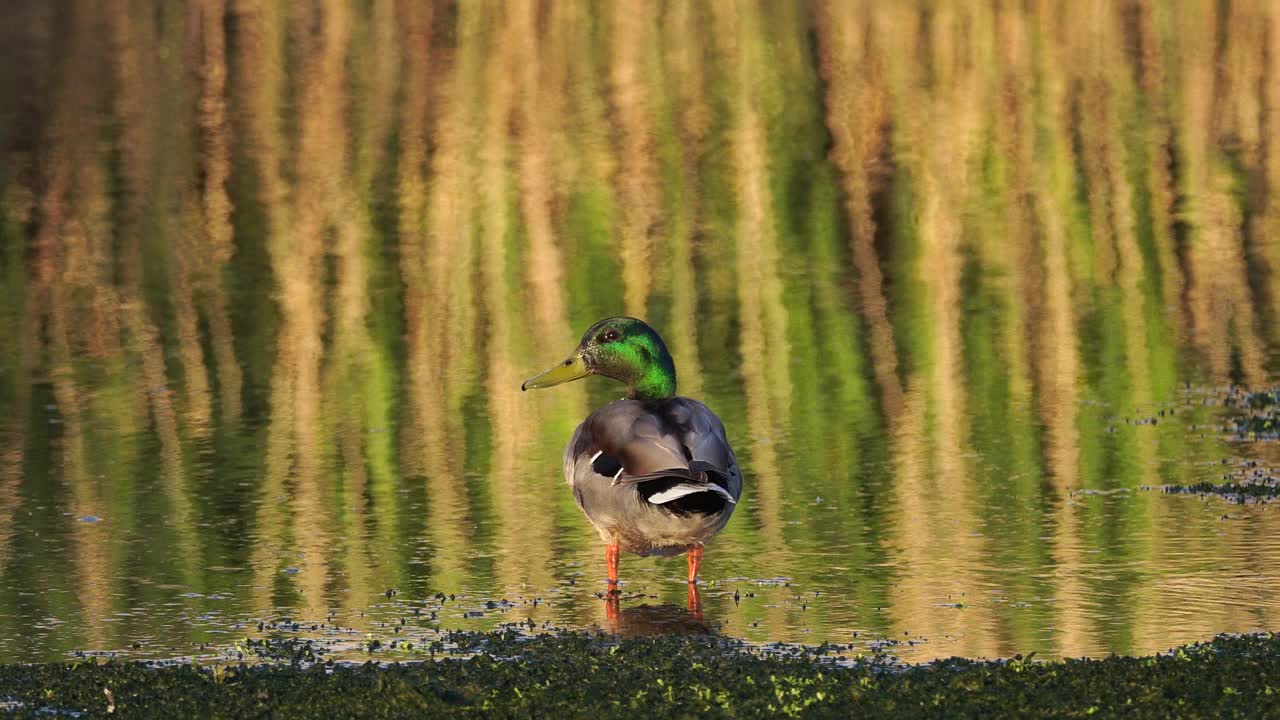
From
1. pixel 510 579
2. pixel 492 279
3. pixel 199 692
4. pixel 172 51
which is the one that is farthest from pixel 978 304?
pixel 172 51

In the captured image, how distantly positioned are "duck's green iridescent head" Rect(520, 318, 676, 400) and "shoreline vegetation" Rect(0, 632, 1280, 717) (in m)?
1.68

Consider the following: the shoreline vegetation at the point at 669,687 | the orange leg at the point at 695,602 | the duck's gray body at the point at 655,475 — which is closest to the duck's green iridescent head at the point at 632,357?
the duck's gray body at the point at 655,475

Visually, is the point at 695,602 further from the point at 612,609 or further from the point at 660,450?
the point at 660,450

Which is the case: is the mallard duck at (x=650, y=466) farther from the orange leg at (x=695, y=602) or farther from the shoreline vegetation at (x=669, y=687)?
the shoreline vegetation at (x=669, y=687)

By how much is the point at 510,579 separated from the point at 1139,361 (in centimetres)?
508

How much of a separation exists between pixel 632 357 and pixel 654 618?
110 centimetres

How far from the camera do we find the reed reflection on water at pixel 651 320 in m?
8.40

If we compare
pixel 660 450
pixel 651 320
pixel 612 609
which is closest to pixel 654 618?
pixel 612 609

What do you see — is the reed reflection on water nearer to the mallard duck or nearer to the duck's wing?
the mallard duck

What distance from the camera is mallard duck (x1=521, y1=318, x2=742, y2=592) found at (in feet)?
25.0

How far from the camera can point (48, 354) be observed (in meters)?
13.0

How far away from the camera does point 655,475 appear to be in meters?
7.61

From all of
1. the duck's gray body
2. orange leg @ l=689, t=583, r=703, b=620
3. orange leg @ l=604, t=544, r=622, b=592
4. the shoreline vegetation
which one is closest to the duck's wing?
the duck's gray body

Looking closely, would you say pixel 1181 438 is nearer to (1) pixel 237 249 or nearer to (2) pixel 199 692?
(2) pixel 199 692
